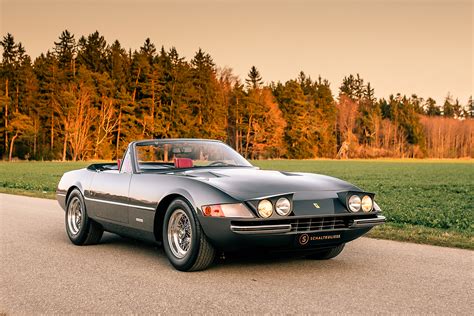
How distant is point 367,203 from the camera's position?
6.32m

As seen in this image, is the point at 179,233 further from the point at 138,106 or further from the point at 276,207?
the point at 138,106

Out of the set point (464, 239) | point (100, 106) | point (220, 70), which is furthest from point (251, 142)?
point (464, 239)

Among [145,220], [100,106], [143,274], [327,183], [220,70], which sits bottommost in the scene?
[143,274]

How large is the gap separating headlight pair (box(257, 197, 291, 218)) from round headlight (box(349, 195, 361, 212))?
2.63ft

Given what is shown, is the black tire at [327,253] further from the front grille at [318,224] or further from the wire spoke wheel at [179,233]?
the wire spoke wheel at [179,233]

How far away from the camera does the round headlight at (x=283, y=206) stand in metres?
5.70

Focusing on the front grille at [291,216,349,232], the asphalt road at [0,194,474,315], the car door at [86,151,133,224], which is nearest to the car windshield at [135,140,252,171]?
the car door at [86,151,133,224]

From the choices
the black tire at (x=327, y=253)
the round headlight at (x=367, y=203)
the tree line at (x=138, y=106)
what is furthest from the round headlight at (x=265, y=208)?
the tree line at (x=138, y=106)

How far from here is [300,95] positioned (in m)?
110

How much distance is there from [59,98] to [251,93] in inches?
1331

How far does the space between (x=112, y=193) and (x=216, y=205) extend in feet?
7.14

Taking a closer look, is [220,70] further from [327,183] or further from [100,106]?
[327,183]

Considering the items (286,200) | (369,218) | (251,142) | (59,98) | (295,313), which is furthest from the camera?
(251,142)

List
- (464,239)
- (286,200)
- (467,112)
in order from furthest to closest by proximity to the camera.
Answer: (467,112), (464,239), (286,200)
